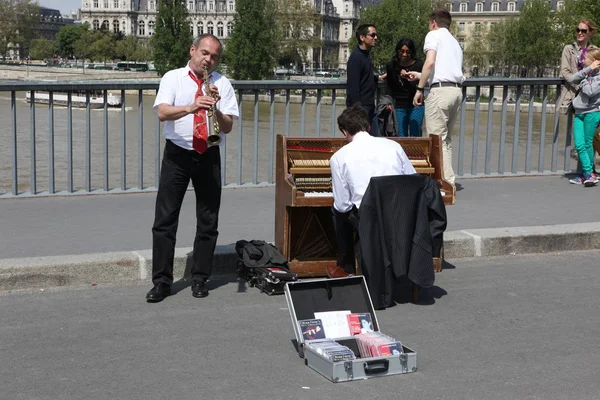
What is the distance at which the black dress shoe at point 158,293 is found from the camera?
6281mm

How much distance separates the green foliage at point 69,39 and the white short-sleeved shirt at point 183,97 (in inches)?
6296

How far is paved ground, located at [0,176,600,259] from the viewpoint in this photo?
7473mm

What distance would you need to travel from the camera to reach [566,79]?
446 inches

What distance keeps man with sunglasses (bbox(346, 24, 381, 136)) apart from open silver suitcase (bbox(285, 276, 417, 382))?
4133mm

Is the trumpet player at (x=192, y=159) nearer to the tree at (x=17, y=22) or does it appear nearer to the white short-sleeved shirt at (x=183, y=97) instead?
the white short-sleeved shirt at (x=183, y=97)

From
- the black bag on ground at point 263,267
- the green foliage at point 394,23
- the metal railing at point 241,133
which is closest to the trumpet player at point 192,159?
the black bag on ground at point 263,267

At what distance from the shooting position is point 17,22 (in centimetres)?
16200

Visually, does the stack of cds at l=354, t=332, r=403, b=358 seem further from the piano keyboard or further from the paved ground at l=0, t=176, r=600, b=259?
the paved ground at l=0, t=176, r=600, b=259

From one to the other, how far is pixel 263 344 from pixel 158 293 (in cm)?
117

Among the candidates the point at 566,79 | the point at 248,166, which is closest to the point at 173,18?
the point at 248,166

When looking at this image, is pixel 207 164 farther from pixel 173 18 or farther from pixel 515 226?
pixel 173 18

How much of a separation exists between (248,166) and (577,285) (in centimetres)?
1290

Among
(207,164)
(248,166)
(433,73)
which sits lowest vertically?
(248,166)

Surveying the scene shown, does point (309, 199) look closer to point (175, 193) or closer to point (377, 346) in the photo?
point (175, 193)
